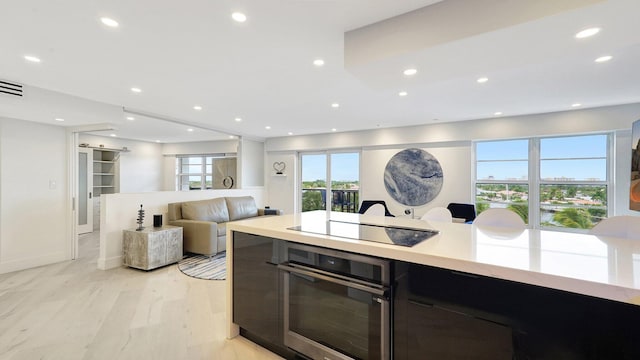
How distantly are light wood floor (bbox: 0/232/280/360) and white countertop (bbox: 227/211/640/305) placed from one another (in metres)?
1.20

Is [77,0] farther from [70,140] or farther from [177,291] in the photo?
[70,140]

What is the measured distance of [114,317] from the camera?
2.57 m

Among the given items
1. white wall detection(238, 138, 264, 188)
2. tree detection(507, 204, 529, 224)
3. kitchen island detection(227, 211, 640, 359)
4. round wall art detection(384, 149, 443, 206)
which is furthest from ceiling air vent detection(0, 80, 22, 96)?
tree detection(507, 204, 529, 224)

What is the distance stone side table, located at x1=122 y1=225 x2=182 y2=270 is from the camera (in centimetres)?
383

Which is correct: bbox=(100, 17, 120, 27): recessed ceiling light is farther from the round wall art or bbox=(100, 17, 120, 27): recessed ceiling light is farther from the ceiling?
the round wall art

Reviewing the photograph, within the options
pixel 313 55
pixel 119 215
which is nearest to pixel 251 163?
pixel 119 215

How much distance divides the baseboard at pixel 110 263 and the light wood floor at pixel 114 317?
106 mm

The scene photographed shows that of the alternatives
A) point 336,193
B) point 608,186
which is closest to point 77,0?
point 336,193

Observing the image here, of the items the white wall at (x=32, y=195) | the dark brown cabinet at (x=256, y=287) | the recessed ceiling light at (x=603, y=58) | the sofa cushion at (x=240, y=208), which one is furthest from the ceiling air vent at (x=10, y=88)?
the recessed ceiling light at (x=603, y=58)

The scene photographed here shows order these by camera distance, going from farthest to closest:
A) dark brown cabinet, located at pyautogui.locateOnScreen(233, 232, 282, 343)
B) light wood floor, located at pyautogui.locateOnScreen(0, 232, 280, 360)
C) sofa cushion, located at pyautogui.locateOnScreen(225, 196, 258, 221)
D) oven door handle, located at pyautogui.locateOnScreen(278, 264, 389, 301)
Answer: sofa cushion, located at pyautogui.locateOnScreen(225, 196, 258, 221), light wood floor, located at pyautogui.locateOnScreen(0, 232, 280, 360), dark brown cabinet, located at pyautogui.locateOnScreen(233, 232, 282, 343), oven door handle, located at pyautogui.locateOnScreen(278, 264, 389, 301)

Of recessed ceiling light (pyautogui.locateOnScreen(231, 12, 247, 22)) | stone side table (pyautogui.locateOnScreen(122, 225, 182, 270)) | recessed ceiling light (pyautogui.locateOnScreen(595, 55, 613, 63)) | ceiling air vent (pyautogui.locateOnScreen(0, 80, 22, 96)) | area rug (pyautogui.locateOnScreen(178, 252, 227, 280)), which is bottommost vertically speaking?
area rug (pyautogui.locateOnScreen(178, 252, 227, 280))

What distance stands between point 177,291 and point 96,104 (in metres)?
2.85

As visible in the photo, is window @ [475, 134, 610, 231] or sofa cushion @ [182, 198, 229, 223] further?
sofa cushion @ [182, 198, 229, 223]

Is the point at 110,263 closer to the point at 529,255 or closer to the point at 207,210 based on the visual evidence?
the point at 207,210
